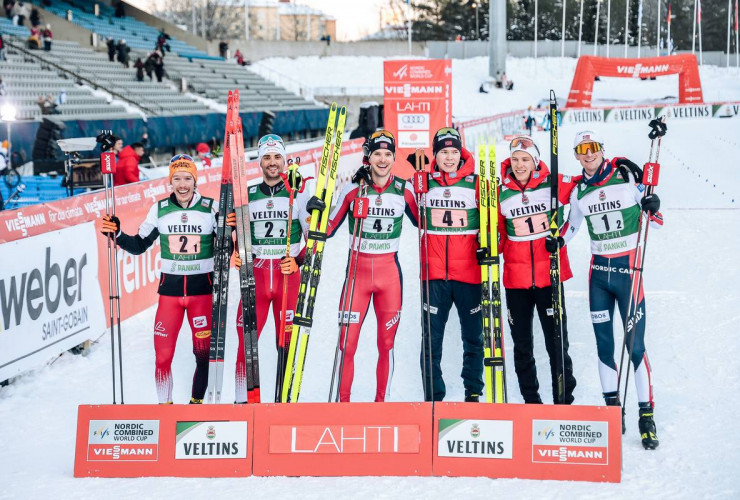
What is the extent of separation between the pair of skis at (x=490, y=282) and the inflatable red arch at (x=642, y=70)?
112 feet

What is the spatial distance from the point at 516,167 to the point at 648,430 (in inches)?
78.2

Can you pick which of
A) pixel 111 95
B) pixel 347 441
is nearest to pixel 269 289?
pixel 347 441

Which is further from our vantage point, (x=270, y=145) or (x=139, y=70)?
(x=139, y=70)

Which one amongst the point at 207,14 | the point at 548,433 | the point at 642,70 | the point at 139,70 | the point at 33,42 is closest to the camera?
the point at 548,433

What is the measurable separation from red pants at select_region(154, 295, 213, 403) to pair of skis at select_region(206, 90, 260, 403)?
73 mm

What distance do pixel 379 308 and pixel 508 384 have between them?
1.63m

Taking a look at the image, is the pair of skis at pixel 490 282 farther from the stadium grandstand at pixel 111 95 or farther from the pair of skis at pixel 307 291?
the stadium grandstand at pixel 111 95

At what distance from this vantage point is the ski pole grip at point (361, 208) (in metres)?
5.90

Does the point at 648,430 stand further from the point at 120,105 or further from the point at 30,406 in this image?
the point at 120,105

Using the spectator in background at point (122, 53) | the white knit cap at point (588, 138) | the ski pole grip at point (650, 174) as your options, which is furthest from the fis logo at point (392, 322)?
the spectator in background at point (122, 53)

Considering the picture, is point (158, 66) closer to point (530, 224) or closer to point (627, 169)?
point (530, 224)

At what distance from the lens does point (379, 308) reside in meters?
6.05

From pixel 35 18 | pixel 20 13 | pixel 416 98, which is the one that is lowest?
pixel 416 98

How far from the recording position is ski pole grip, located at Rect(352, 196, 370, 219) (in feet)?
19.4
